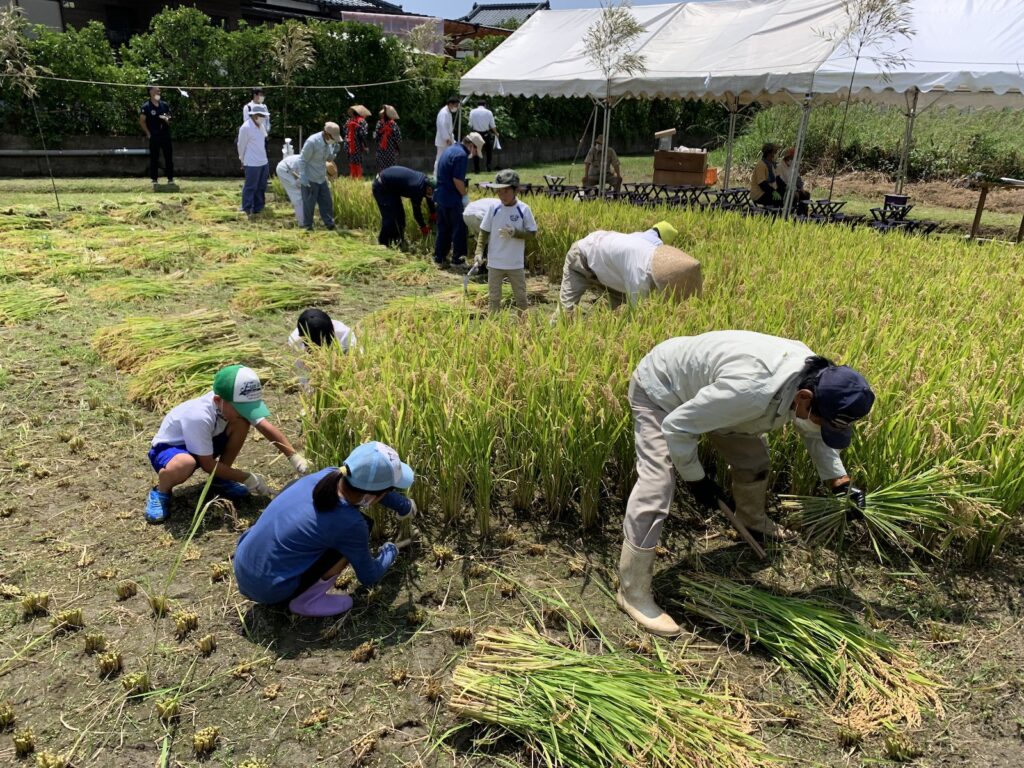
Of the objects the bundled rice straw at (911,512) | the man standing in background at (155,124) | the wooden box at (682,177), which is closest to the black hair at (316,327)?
the bundled rice straw at (911,512)

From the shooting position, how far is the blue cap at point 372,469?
211 centimetres

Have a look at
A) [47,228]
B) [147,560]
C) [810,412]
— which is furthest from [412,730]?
[47,228]

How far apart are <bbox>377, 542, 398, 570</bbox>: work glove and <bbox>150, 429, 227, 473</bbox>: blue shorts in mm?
1010

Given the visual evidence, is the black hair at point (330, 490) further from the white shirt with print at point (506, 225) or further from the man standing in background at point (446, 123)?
the man standing in background at point (446, 123)

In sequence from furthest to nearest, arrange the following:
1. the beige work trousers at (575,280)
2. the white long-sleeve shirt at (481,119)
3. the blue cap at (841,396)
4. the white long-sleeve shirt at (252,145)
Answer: the white long-sleeve shirt at (481,119), the white long-sleeve shirt at (252,145), the beige work trousers at (575,280), the blue cap at (841,396)

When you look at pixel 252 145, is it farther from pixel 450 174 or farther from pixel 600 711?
pixel 600 711

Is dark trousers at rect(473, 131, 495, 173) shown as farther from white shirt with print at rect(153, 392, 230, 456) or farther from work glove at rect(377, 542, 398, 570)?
work glove at rect(377, 542, 398, 570)

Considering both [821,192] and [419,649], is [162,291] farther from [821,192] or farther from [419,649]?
[821,192]

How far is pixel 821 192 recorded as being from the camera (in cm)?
1456

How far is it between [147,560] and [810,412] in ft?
7.92

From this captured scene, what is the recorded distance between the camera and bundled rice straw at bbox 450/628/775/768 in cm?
Answer: 176

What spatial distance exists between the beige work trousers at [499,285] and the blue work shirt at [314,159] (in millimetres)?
3698

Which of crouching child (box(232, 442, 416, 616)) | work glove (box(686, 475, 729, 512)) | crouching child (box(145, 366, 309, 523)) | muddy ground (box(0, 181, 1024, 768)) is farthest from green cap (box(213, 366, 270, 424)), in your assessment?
work glove (box(686, 475, 729, 512))

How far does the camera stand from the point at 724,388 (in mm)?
2154
